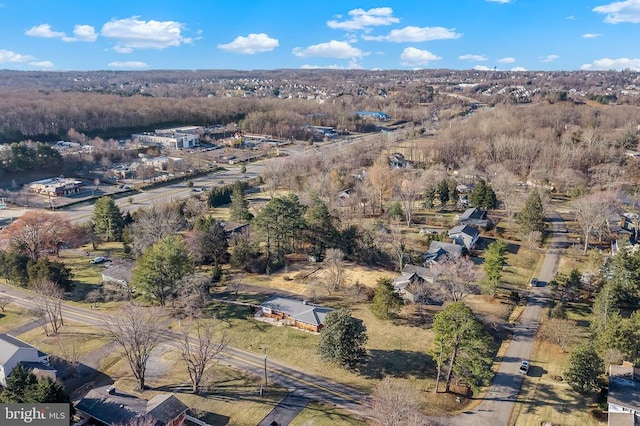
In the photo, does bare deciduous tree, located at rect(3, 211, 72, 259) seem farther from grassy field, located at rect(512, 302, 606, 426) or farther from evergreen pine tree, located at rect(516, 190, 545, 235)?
evergreen pine tree, located at rect(516, 190, 545, 235)

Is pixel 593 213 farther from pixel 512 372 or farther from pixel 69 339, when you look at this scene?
pixel 69 339

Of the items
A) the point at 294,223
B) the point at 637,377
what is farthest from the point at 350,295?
the point at 637,377

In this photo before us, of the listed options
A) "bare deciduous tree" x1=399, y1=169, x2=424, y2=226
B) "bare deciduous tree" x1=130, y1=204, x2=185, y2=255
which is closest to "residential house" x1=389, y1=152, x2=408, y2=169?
"bare deciduous tree" x1=399, y1=169, x2=424, y2=226

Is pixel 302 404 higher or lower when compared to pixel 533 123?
lower

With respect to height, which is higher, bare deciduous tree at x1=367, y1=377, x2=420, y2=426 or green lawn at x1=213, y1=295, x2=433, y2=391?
bare deciduous tree at x1=367, y1=377, x2=420, y2=426

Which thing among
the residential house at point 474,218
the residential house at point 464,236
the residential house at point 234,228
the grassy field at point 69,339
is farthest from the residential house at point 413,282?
the grassy field at point 69,339

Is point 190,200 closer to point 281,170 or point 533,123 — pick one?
point 281,170
